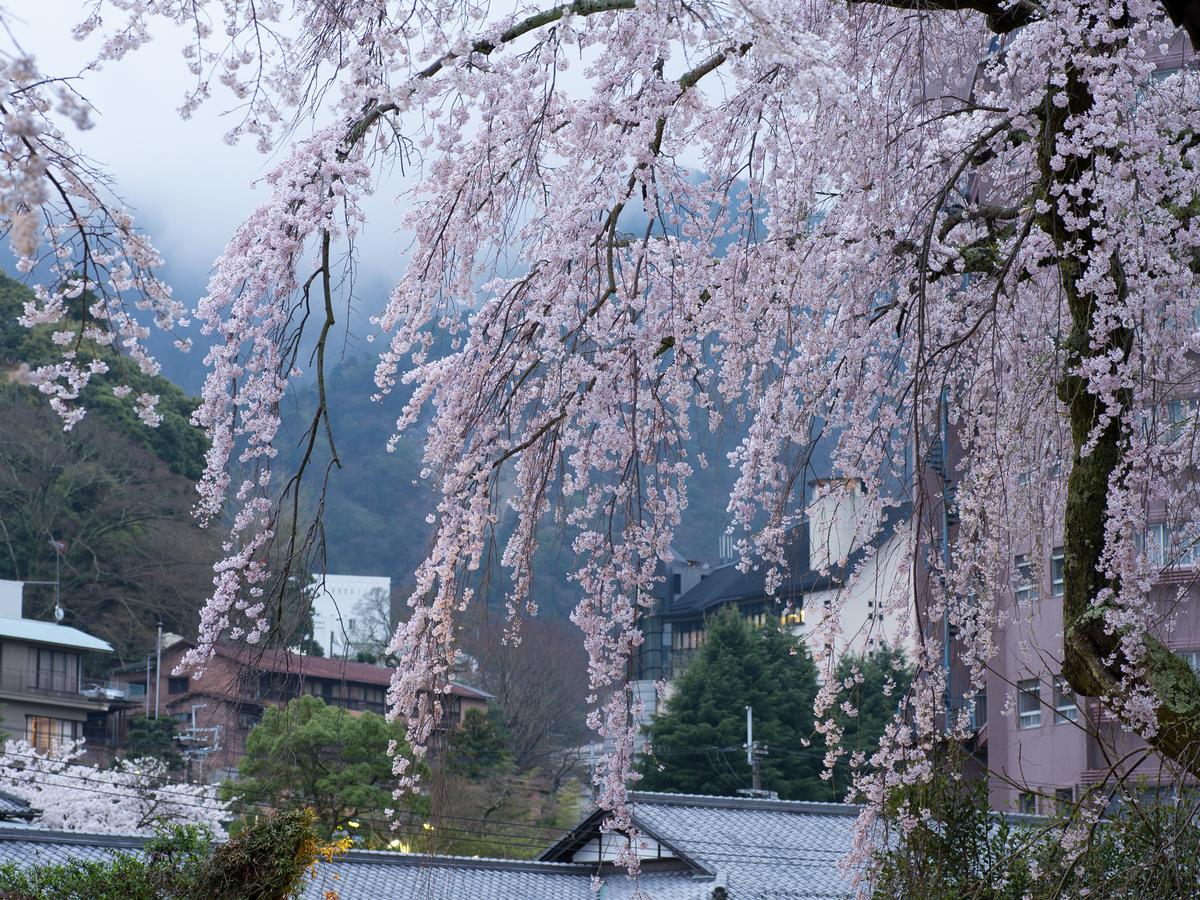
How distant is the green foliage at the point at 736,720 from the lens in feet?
68.2

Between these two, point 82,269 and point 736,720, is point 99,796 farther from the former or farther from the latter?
point 82,269

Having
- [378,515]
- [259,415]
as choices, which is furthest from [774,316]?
[378,515]

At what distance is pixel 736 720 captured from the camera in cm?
2131

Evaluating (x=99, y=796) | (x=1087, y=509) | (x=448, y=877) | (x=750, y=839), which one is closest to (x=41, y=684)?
(x=99, y=796)

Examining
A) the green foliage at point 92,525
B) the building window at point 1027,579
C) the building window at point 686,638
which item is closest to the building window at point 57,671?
the green foliage at point 92,525

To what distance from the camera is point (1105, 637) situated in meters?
3.48

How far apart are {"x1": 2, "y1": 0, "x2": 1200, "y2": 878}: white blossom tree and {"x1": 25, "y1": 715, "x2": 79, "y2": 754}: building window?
18640mm

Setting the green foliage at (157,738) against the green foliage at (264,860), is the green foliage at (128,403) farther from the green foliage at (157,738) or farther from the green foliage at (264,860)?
the green foliage at (264,860)

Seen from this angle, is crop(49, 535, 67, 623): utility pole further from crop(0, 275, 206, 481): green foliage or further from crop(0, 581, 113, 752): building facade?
crop(0, 275, 206, 481): green foliage

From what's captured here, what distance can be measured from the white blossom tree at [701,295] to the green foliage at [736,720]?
16.8m

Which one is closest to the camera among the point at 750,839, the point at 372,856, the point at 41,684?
the point at 372,856

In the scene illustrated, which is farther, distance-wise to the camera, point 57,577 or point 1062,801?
point 57,577

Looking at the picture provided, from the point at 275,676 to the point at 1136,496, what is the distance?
2200mm

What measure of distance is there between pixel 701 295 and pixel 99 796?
13.9m
